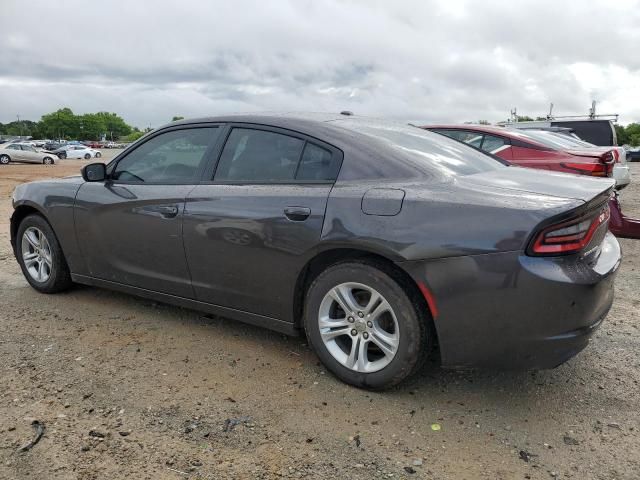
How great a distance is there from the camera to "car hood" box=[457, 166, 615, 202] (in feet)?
8.77

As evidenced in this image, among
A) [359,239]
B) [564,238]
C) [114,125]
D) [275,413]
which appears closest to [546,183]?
[564,238]

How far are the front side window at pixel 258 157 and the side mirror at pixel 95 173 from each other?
1125 mm

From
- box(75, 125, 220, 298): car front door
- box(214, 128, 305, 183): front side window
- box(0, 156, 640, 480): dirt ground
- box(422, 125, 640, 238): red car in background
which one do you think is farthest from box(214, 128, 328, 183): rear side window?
box(422, 125, 640, 238): red car in background

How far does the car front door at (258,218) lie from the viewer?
305cm

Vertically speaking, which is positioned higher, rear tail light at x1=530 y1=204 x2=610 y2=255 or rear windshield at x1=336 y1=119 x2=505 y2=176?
rear windshield at x1=336 y1=119 x2=505 y2=176

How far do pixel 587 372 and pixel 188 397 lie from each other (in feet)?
7.45

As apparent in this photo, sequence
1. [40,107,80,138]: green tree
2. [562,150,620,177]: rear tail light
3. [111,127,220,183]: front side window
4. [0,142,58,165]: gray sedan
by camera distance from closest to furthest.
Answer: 1. [111,127,220,183]: front side window
2. [562,150,620,177]: rear tail light
3. [0,142,58,165]: gray sedan
4. [40,107,80,138]: green tree

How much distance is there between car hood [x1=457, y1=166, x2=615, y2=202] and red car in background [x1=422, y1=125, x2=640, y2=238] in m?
3.19

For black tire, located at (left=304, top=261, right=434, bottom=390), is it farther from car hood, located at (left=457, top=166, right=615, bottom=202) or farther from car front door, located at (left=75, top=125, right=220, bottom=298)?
car front door, located at (left=75, top=125, right=220, bottom=298)

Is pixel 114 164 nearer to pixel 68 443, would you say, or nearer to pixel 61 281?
pixel 61 281

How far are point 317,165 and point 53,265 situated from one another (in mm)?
2607

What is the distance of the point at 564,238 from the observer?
249 centimetres

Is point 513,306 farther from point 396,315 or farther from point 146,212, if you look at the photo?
point 146,212

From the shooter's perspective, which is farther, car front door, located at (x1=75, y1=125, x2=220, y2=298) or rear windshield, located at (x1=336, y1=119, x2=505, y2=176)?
car front door, located at (x1=75, y1=125, x2=220, y2=298)
